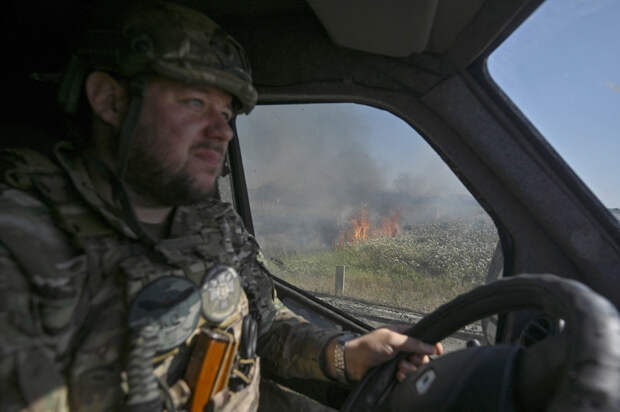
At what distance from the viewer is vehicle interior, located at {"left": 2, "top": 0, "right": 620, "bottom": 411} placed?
74 cm

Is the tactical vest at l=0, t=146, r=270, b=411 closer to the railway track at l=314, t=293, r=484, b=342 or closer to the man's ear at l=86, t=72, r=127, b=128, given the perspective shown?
the man's ear at l=86, t=72, r=127, b=128

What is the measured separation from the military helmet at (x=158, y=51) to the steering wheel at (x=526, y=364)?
Answer: 3.11 feet

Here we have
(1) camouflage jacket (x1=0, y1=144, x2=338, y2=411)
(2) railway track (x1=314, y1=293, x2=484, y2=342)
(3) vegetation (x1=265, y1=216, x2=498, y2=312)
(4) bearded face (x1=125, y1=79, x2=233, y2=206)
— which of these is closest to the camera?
(1) camouflage jacket (x1=0, y1=144, x2=338, y2=411)

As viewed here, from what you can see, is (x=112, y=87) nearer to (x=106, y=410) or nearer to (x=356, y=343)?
(x=106, y=410)

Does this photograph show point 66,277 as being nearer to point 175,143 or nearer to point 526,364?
point 175,143

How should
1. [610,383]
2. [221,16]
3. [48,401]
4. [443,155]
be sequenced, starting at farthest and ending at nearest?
[221,16]
[443,155]
[48,401]
[610,383]

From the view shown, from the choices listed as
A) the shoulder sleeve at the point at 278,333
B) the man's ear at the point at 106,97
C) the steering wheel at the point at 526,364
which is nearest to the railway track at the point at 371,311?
the shoulder sleeve at the point at 278,333

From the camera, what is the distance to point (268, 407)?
1789mm

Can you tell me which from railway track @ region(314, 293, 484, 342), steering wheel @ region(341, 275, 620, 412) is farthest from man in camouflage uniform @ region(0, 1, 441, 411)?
railway track @ region(314, 293, 484, 342)

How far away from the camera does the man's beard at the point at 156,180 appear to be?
120 cm

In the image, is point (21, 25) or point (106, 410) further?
point (21, 25)

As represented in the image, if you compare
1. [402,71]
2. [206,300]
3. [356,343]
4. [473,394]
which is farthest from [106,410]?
[402,71]

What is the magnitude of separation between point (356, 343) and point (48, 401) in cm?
84

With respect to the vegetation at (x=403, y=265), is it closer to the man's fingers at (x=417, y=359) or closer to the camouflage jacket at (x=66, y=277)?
the man's fingers at (x=417, y=359)
